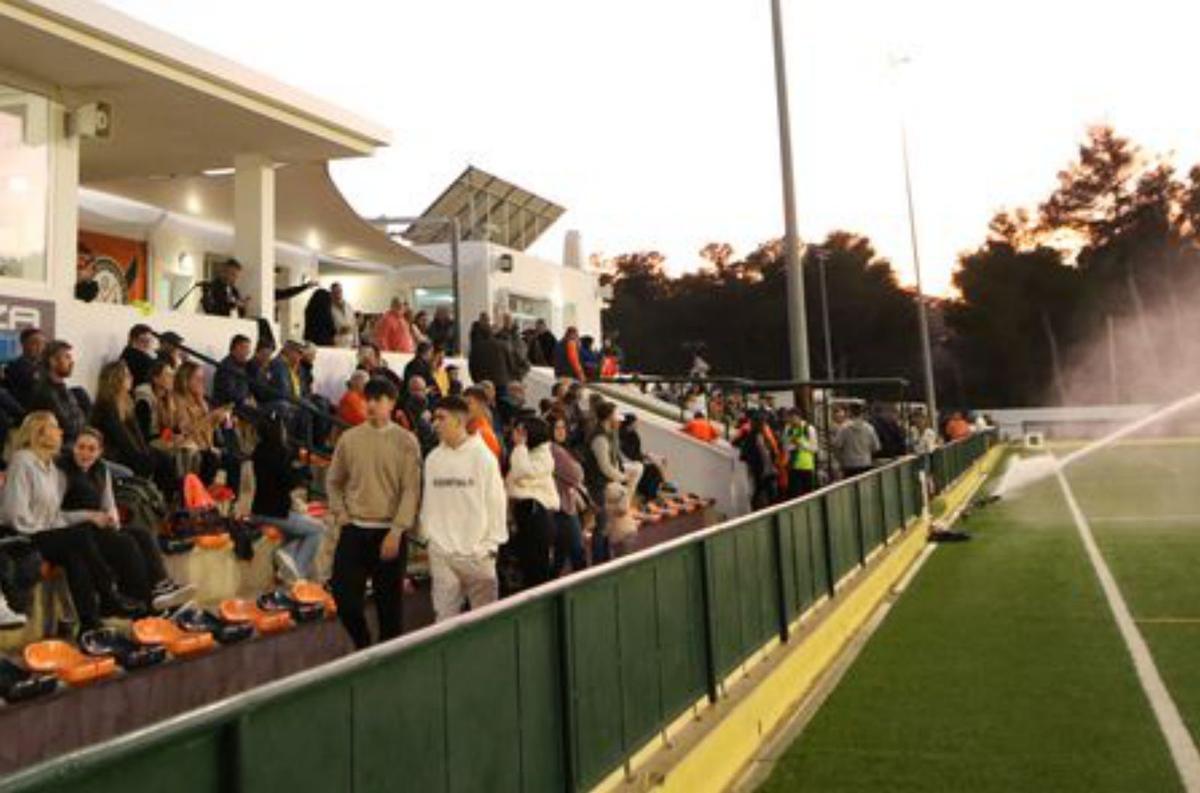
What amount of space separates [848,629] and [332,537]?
15.1ft

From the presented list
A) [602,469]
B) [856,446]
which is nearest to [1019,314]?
[856,446]

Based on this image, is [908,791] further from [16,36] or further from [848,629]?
[16,36]

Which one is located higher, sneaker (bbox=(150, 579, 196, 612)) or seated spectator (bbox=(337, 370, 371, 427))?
seated spectator (bbox=(337, 370, 371, 427))

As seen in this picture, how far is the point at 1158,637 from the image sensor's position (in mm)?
9367

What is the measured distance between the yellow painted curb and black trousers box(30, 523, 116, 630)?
356 cm

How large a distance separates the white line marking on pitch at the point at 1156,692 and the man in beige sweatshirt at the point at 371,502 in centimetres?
435

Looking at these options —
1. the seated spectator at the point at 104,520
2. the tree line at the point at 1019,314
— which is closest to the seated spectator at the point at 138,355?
the seated spectator at the point at 104,520

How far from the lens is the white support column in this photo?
1484cm

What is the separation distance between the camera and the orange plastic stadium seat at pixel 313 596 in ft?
25.2

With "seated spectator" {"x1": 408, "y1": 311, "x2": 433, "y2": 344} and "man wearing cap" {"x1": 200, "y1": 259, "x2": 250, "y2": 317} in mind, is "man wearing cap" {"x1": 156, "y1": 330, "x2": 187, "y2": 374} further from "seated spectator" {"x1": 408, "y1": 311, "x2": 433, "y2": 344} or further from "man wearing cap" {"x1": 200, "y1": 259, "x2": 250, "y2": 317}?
"seated spectator" {"x1": 408, "y1": 311, "x2": 433, "y2": 344}

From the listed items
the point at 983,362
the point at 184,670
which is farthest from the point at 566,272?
the point at 983,362

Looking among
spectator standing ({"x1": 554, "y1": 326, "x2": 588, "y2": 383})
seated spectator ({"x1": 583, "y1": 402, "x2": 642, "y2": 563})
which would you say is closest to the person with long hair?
seated spectator ({"x1": 583, "y1": 402, "x2": 642, "y2": 563})

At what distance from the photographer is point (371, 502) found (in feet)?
21.5

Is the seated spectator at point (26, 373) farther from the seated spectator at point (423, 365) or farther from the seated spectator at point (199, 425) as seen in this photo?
the seated spectator at point (423, 365)
